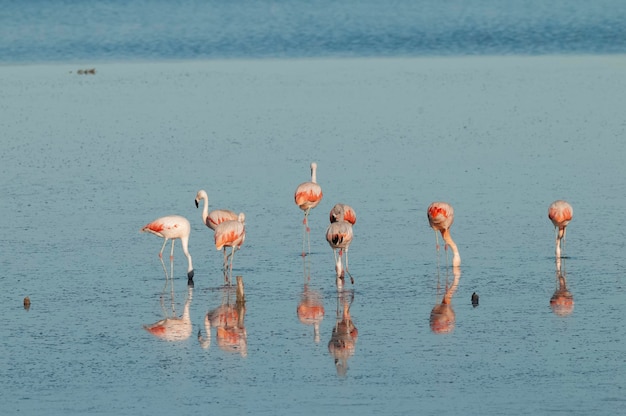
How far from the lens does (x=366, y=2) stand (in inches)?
3068

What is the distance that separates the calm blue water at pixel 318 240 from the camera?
12.0m

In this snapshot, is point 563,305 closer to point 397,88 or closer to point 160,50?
point 397,88

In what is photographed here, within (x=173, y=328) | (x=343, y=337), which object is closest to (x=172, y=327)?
(x=173, y=328)

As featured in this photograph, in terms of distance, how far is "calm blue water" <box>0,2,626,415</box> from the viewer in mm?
12039

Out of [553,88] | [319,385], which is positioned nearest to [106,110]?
[553,88]

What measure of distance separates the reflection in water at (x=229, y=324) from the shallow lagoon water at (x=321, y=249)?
10cm

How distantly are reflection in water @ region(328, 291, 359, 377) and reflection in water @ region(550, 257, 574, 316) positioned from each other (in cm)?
228

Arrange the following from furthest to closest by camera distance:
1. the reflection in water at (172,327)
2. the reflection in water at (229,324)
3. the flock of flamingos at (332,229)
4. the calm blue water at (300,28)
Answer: the calm blue water at (300,28) < the flock of flamingos at (332,229) < the reflection in water at (172,327) < the reflection in water at (229,324)

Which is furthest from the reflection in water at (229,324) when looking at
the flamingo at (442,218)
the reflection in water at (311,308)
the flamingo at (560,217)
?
the flamingo at (560,217)

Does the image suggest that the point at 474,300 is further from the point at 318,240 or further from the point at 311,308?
the point at 318,240

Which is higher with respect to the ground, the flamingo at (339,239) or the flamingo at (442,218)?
the flamingo at (442,218)

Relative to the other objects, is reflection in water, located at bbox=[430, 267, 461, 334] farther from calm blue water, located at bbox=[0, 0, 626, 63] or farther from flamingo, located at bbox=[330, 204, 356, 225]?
calm blue water, located at bbox=[0, 0, 626, 63]

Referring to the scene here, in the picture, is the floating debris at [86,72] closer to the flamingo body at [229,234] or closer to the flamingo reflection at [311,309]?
the flamingo body at [229,234]

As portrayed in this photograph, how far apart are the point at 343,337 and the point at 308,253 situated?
13.4 ft
